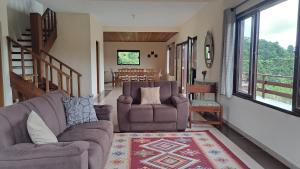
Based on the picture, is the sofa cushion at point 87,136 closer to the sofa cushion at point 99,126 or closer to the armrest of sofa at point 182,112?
the sofa cushion at point 99,126

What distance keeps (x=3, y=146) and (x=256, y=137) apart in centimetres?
327

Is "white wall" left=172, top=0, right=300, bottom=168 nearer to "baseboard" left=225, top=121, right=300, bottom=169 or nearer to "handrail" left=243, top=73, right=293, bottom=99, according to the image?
"baseboard" left=225, top=121, right=300, bottom=169

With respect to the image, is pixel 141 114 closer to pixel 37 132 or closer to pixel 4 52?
pixel 37 132

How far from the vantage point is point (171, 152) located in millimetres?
3289

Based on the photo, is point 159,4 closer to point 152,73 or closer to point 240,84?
point 240,84

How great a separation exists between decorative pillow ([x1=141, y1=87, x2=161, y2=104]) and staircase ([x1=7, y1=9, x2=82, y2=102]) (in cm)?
203

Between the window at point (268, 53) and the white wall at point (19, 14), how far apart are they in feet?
16.7

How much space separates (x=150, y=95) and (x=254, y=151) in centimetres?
205

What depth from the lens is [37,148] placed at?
5.88 feet

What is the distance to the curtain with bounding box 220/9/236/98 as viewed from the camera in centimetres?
434

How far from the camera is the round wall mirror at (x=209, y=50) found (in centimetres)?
555

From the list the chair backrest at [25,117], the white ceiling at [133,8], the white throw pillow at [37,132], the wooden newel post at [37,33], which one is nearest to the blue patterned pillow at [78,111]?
the chair backrest at [25,117]

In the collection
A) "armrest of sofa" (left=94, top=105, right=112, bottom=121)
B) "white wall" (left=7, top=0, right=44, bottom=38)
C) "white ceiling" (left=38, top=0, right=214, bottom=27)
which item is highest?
"white ceiling" (left=38, top=0, right=214, bottom=27)

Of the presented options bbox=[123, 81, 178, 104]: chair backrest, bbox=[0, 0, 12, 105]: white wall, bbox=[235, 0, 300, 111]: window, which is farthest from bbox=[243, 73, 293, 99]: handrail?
bbox=[0, 0, 12, 105]: white wall
